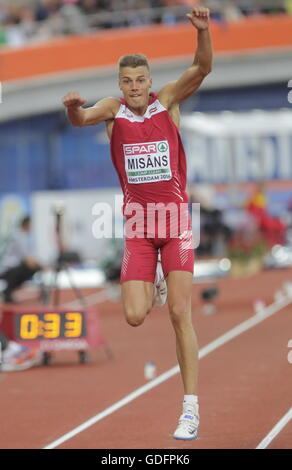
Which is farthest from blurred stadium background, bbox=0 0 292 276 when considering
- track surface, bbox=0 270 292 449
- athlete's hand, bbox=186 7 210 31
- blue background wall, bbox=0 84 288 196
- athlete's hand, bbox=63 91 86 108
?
athlete's hand, bbox=186 7 210 31

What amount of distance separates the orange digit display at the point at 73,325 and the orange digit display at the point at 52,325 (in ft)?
0.30

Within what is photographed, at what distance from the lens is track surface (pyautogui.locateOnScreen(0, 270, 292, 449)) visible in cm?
732

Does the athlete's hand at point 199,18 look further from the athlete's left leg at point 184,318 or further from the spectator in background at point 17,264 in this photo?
the spectator in background at point 17,264

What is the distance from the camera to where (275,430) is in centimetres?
734

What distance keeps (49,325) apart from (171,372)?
4.92ft

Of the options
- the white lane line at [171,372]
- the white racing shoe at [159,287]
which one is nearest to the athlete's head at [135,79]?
the white racing shoe at [159,287]

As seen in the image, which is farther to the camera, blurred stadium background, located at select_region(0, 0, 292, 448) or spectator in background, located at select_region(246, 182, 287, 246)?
blurred stadium background, located at select_region(0, 0, 292, 448)

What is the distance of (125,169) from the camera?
690cm

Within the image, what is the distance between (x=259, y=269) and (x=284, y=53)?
6247 mm

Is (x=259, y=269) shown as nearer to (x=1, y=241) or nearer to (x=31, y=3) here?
(x=1, y=241)

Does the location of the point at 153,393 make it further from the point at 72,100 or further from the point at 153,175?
the point at 72,100

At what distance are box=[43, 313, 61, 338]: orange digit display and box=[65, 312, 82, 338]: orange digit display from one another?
90 mm

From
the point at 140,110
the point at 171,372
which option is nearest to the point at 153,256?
the point at 140,110

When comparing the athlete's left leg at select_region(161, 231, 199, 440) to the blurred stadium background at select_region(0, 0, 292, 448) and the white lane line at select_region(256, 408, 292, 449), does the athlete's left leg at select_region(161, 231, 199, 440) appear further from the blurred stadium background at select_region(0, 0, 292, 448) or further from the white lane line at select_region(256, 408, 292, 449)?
the blurred stadium background at select_region(0, 0, 292, 448)
